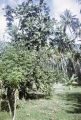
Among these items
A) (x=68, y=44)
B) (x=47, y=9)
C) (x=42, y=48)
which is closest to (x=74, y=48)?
(x=68, y=44)

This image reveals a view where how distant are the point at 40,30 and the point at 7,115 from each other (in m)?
20.6

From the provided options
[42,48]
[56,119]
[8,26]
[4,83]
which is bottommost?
[56,119]

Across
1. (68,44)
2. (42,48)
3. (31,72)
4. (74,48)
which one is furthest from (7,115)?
(74,48)

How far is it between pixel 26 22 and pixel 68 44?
54.5ft

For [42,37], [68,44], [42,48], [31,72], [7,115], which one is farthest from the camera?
[68,44]

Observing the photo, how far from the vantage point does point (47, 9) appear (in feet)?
145

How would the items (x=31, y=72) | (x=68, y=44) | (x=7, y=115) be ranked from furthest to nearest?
(x=68, y=44)
(x=31, y=72)
(x=7, y=115)

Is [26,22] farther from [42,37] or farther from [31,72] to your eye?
[31,72]

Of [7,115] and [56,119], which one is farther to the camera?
[7,115]

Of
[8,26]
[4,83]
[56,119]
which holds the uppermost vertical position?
[8,26]

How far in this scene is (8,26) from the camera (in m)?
46.6

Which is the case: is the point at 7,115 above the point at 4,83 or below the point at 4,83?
below

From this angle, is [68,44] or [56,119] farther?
[68,44]

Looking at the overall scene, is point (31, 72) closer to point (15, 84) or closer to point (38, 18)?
point (15, 84)
